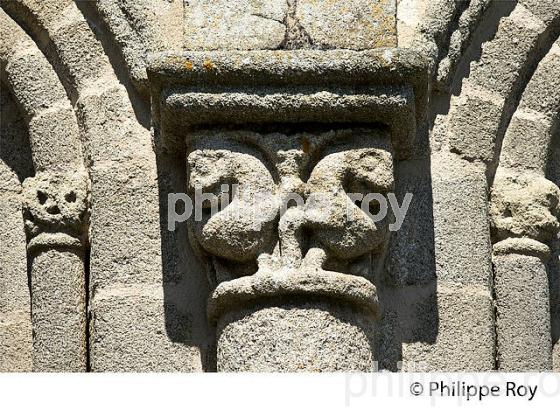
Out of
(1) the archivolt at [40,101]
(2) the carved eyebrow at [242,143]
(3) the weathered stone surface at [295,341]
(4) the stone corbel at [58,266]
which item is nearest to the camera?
(3) the weathered stone surface at [295,341]

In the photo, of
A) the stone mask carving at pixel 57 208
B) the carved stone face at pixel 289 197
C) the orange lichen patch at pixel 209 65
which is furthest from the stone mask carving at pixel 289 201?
the stone mask carving at pixel 57 208

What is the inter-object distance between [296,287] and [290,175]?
10.0 inches

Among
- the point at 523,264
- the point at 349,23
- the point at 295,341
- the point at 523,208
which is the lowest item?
the point at 295,341

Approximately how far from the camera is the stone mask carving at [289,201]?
12.7ft

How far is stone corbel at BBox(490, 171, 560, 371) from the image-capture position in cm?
410

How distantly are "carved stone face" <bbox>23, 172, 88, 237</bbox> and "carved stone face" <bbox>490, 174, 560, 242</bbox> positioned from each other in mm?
904

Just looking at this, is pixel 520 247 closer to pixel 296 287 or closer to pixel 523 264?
pixel 523 264

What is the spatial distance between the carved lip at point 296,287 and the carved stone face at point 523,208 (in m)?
0.43

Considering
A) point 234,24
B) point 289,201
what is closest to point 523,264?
point 289,201

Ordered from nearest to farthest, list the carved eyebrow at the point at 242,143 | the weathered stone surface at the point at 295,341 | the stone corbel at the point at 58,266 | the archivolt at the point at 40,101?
1. the weathered stone surface at the point at 295,341
2. the carved eyebrow at the point at 242,143
3. the stone corbel at the point at 58,266
4. the archivolt at the point at 40,101

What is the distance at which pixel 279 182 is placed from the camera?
394 centimetres

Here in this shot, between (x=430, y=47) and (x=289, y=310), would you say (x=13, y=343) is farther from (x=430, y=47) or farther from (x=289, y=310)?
(x=430, y=47)

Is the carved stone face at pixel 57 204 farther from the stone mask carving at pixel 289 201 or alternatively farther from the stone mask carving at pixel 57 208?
the stone mask carving at pixel 289 201

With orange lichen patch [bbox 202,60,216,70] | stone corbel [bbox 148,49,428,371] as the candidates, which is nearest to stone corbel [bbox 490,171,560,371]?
stone corbel [bbox 148,49,428,371]
